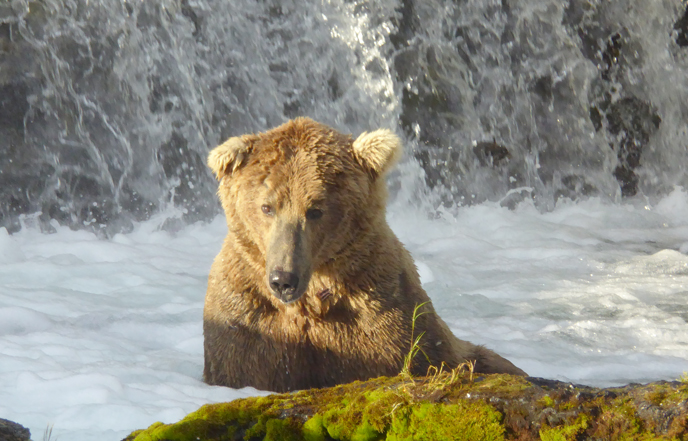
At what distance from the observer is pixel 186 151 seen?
1030 centimetres

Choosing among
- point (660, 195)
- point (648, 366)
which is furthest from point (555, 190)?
point (648, 366)

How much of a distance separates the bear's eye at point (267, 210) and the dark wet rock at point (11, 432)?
1.56m

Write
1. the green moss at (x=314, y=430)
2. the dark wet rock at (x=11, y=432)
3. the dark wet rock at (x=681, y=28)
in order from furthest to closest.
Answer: the dark wet rock at (x=681, y=28) → the dark wet rock at (x=11, y=432) → the green moss at (x=314, y=430)

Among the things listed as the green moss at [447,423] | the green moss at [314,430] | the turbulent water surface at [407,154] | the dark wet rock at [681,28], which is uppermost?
the dark wet rock at [681,28]

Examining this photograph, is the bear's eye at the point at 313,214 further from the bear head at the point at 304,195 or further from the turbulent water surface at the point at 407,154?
the turbulent water surface at the point at 407,154

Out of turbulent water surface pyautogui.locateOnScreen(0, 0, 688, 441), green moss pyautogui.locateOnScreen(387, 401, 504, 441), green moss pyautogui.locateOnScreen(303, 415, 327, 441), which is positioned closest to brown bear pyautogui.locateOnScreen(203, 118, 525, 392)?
turbulent water surface pyautogui.locateOnScreen(0, 0, 688, 441)

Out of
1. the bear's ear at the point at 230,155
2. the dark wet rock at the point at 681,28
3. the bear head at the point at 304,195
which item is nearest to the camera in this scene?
the bear head at the point at 304,195

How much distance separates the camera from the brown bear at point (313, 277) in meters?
3.66

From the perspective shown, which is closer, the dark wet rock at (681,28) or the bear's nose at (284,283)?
the bear's nose at (284,283)

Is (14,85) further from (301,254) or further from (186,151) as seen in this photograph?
(301,254)

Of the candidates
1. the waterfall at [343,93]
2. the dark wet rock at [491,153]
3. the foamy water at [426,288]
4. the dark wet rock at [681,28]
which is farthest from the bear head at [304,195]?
the dark wet rock at [681,28]

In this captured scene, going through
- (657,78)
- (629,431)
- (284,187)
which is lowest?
(629,431)

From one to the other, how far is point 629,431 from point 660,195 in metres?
10.8

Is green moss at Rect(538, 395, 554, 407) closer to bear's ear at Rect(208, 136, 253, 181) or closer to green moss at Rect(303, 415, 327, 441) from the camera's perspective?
green moss at Rect(303, 415, 327, 441)
